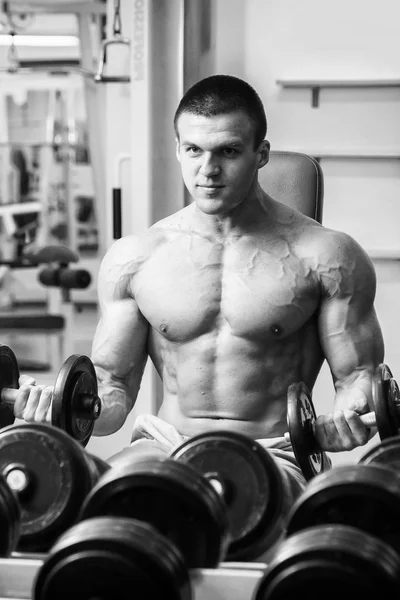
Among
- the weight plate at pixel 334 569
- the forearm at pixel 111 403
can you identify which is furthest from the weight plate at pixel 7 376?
the weight plate at pixel 334 569

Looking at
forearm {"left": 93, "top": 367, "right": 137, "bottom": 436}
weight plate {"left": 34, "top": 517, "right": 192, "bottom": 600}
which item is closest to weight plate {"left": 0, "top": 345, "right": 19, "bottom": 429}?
forearm {"left": 93, "top": 367, "right": 137, "bottom": 436}

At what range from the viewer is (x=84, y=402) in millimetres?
1764

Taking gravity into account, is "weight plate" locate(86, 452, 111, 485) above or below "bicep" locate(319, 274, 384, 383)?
above

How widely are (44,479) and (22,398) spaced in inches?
20.9

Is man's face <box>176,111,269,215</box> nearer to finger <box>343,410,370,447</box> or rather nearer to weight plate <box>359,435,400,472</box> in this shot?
finger <box>343,410,370,447</box>

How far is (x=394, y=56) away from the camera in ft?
12.7

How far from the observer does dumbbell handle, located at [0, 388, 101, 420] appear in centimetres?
176

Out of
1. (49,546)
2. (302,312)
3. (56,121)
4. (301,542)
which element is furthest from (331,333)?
(56,121)

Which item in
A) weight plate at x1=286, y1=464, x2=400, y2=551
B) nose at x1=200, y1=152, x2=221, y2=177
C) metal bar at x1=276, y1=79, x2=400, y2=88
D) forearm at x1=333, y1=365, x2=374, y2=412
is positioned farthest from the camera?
metal bar at x1=276, y1=79, x2=400, y2=88

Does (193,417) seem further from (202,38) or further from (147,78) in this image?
(202,38)

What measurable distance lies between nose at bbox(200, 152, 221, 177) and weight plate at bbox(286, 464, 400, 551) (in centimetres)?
96

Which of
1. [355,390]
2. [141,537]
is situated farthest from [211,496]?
[355,390]

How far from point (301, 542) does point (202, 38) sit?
3.27 m

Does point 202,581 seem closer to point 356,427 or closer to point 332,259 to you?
point 356,427
